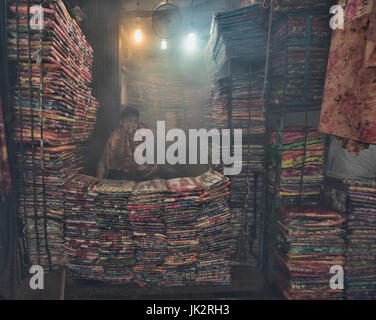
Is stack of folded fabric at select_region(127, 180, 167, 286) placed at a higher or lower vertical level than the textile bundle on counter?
lower

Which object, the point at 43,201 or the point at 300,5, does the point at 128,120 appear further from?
the point at 300,5

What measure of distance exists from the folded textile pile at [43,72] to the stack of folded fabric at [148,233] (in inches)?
66.2

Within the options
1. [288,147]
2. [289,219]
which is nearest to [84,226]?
[289,219]

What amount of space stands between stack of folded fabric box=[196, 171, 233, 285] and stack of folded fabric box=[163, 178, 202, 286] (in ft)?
0.36

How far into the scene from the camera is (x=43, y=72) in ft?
9.04

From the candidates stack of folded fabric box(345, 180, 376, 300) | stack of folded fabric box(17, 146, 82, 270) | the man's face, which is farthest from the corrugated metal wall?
stack of folded fabric box(345, 180, 376, 300)

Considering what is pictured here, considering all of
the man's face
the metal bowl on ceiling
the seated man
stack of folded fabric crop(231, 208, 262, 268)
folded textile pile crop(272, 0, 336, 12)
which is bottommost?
stack of folded fabric crop(231, 208, 262, 268)

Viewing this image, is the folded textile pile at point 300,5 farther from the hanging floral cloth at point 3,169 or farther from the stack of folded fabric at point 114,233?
the hanging floral cloth at point 3,169

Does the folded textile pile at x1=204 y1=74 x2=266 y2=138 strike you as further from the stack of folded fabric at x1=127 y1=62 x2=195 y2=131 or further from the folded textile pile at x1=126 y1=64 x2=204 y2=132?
the stack of folded fabric at x1=127 y1=62 x2=195 y2=131

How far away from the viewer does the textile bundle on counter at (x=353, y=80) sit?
1.97 m

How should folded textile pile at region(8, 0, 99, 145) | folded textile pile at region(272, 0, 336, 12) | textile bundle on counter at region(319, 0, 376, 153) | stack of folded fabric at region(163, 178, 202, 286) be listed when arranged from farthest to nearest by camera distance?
1. stack of folded fabric at region(163, 178, 202, 286)
2. folded textile pile at region(272, 0, 336, 12)
3. folded textile pile at region(8, 0, 99, 145)
4. textile bundle on counter at region(319, 0, 376, 153)

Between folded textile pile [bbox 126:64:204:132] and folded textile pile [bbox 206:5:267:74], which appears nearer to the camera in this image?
folded textile pile [bbox 206:5:267:74]

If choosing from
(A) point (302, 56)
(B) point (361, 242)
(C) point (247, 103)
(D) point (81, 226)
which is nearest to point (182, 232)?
(D) point (81, 226)

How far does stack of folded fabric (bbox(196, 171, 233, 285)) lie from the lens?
9.85 feet
